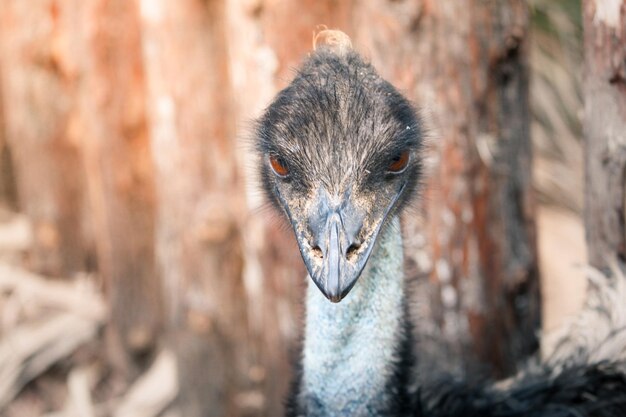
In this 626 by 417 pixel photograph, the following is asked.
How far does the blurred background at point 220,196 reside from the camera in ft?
12.6

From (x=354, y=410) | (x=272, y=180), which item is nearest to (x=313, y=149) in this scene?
(x=272, y=180)

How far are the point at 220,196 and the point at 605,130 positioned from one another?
92.3 inches

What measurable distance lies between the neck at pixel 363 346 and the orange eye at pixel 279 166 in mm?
326

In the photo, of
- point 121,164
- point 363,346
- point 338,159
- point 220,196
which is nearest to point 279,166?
point 338,159

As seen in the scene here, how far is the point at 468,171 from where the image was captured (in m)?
3.87

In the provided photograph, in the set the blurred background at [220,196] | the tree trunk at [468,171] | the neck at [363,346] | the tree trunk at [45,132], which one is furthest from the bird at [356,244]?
the tree trunk at [45,132]

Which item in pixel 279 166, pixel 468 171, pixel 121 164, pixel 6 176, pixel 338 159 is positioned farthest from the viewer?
pixel 6 176

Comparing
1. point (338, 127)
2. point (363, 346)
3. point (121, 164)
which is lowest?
point (363, 346)

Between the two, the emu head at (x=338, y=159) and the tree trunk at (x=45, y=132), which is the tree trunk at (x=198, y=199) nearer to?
the tree trunk at (x=45, y=132)

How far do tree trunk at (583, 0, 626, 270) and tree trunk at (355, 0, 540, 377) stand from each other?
540 millimetres

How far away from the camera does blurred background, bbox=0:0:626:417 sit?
12.6ft

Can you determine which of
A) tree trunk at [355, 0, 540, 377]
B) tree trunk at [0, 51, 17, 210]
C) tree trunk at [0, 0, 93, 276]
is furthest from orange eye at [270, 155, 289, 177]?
tree trunk at [0, 51, 17, 210]

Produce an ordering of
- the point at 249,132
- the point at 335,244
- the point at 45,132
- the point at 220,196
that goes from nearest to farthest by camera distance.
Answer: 1. the point at 335,244
2. the point at 249,132
3. the point at 220,196
4. the point at 45,132

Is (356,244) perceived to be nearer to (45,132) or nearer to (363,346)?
(363,346)
